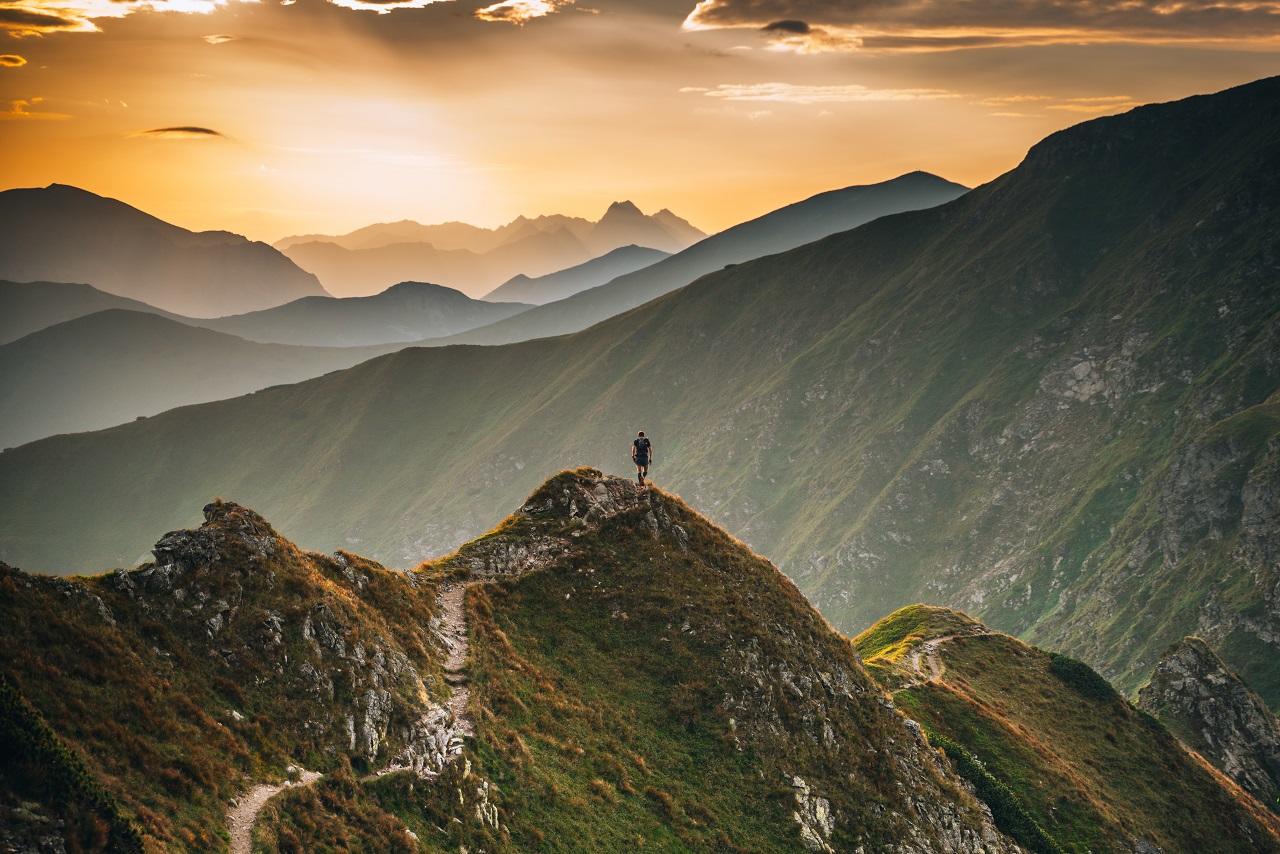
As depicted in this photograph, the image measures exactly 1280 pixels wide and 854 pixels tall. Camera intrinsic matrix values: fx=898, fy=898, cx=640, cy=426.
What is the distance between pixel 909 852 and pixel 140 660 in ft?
136

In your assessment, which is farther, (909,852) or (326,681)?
(909,852)

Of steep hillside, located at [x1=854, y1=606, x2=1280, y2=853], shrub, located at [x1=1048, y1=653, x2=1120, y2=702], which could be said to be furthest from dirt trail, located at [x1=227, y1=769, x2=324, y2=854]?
shrub, located at [x1=1048, y1=653, x2=1120, y2=702]

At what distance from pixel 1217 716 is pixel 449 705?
339 feet

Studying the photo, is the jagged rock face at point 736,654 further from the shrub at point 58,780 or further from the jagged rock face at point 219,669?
the shrub at point 58,780

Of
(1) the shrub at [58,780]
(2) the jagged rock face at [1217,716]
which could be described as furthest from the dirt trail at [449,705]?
(2) the jagged rock face at [1217,716]

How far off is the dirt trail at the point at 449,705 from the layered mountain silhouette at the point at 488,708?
0.16 meters

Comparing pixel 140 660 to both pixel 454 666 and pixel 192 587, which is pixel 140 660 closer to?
pixel 192 587

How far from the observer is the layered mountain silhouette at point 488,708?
3064 cm

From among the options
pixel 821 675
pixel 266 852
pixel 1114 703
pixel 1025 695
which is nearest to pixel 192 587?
pixel 266 852

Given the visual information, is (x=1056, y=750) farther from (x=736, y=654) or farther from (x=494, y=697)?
(x=494, y=697)

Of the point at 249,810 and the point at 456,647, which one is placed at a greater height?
the point at 249,810

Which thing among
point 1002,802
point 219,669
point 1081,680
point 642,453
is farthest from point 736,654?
point 1081,680

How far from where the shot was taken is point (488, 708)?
45.6 meters

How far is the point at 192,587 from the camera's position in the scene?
1548 inches
